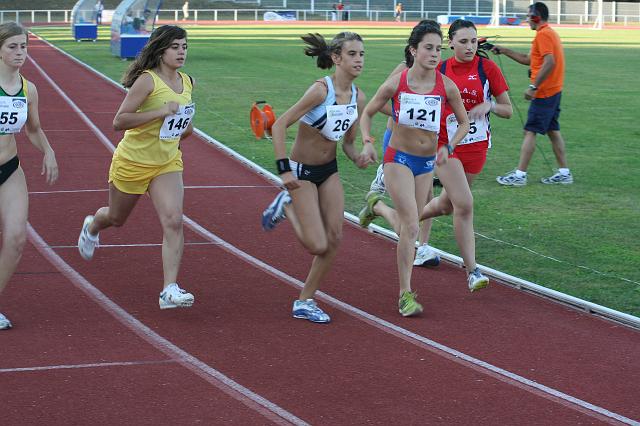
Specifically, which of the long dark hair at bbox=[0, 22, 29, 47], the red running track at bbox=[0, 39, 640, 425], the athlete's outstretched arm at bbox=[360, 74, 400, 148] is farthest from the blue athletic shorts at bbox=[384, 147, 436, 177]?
the long dark hair at bbox=[0, 22, 29, 47]

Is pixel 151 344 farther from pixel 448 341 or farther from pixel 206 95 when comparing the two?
pixel 206 95

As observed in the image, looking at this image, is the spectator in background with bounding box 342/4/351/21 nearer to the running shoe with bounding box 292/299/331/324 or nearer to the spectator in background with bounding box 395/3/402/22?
the spectator in background with bounding box 395/3/402/22

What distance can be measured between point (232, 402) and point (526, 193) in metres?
7.85

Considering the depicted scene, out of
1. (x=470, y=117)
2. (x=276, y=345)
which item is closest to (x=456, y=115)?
(x=470, y=117)

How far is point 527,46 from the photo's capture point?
43.4 meters

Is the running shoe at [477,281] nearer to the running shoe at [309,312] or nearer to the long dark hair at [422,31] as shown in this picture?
the running shoe at [309,312]

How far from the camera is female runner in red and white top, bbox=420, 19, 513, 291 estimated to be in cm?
867

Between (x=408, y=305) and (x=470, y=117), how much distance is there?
1888mm

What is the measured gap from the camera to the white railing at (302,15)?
7194 centimetres

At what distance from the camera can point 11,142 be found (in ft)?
24.9

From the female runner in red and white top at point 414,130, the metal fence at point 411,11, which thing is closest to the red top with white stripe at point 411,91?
the female runner in red and white top at point 414,130

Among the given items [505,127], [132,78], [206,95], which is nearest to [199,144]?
[505,127]

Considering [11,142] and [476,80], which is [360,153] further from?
[11,142]

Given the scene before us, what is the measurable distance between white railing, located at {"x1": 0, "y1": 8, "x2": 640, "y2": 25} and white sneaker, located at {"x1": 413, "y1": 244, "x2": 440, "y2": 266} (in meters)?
63.2
